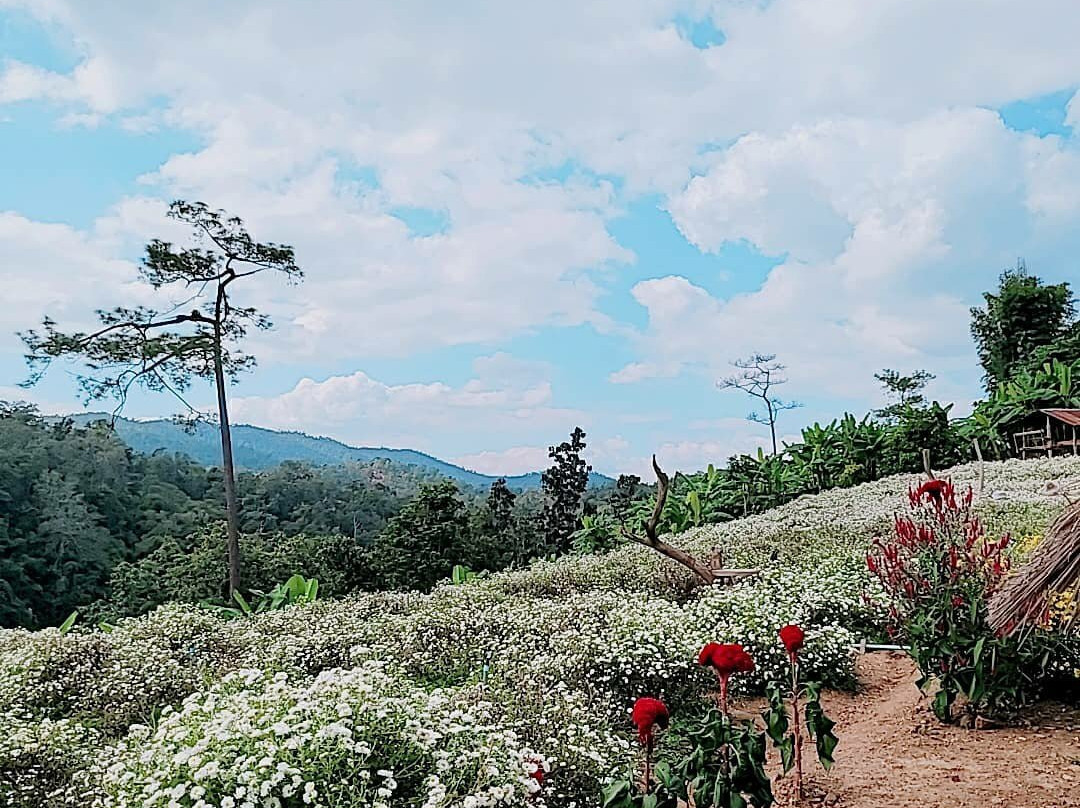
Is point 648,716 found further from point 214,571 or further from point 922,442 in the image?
point 922,442

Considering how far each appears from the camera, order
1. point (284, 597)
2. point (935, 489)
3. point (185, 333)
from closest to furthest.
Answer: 1. point (935, 489)
2. point (284, 597)
3. point (185, 333)

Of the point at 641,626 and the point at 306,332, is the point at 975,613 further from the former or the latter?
the point at 306,332

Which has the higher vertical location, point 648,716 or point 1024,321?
point 1024,321

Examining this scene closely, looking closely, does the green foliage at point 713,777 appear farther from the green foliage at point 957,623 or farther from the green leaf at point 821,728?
the green foliage at point 957,623

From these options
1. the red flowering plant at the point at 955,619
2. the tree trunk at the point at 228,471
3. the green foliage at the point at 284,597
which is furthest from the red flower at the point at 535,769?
the tree trunk at the point at 228,471

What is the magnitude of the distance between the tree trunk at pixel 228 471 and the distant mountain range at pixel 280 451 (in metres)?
1.83

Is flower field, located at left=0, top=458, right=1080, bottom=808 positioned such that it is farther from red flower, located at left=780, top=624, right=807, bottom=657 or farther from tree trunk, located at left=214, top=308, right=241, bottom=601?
tree trunk, located at left=214, top=308, right=241, bottom=601

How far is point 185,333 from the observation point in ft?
33.0

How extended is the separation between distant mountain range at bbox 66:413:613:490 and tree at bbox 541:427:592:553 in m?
0.68

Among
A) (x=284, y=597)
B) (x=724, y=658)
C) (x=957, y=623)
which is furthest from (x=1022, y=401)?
(x=724, y=658)

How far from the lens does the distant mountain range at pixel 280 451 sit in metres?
15.2

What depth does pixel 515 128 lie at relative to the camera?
28.7 ft

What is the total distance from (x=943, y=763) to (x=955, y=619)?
0.63m

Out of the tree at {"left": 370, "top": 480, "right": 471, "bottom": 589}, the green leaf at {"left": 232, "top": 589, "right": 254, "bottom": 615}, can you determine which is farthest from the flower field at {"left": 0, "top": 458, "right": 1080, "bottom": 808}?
the tree at {"left": 370, "top": 480, "right": 471, "bottom": 589}
